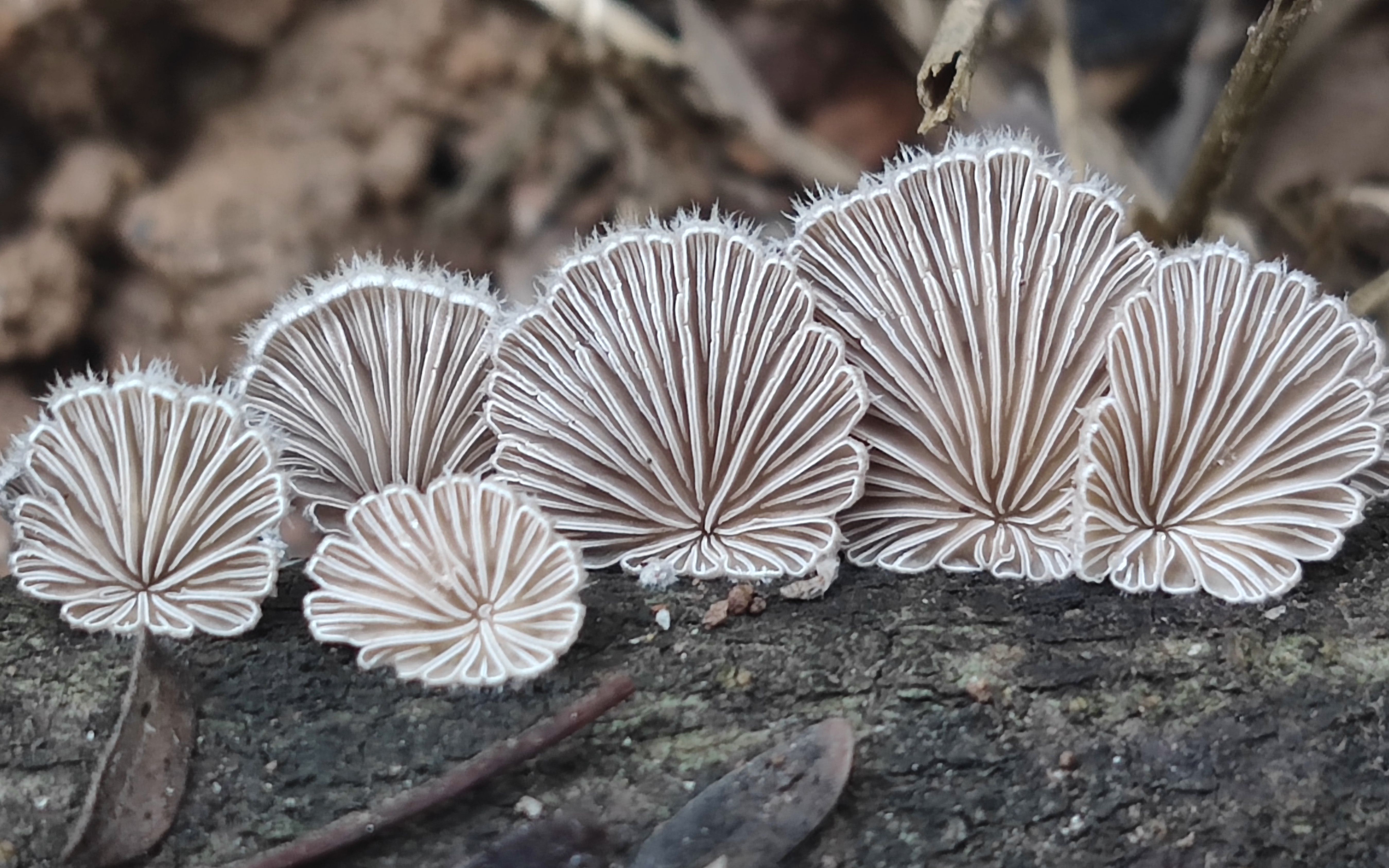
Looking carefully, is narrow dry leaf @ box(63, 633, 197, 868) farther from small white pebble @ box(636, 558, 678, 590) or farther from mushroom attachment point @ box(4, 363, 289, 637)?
small white pebble @ box(636, 558, 678, 590)

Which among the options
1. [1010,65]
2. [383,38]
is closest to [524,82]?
[383,38]

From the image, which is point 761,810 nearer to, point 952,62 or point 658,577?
point 658,577

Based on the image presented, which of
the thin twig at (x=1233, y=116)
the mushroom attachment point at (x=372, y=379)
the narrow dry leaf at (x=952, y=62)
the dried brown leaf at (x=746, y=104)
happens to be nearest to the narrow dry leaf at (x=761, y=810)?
the mushroom attachment point at (x=372, y=379)

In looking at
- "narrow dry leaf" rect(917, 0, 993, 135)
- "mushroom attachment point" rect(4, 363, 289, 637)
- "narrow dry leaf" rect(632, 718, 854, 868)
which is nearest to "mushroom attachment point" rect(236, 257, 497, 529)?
"mushroom attachment point" rect(4, 363, 289, 637)

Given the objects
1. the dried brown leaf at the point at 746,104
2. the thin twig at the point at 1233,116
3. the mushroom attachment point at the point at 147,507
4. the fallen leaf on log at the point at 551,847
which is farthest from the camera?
the dried brown leaf at the point at 746,104

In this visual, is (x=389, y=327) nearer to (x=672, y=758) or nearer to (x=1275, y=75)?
(x=672, y=758)

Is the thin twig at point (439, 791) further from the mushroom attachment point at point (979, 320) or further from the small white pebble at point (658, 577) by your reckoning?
the mushroom attachment point at point (979, 320)
